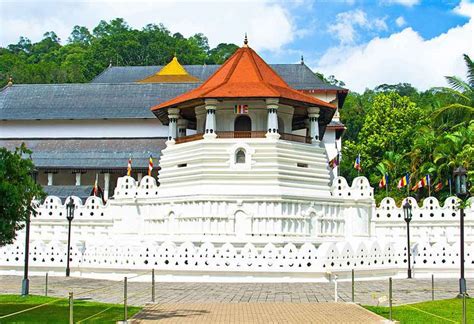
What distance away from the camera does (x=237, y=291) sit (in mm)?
21094

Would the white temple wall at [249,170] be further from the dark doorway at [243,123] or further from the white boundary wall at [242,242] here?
the dark doorway at [243,123]

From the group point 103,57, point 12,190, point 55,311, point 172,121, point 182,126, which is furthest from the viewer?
point 103,57

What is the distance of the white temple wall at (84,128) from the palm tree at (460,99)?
62.4 feet

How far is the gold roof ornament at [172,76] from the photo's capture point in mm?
62500

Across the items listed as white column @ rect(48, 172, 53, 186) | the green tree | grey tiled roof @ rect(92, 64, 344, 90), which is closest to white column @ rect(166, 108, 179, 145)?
white column @ rect(48, 172, 53, 186)

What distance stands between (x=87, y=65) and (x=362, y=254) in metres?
74.7

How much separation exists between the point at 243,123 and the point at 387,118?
83.1 feet

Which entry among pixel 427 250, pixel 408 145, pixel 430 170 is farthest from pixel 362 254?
pixel 408 145

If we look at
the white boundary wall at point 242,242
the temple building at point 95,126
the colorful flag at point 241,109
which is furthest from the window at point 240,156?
the temple building at point 95,126

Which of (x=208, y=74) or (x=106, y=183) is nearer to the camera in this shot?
(x=106, y=183)

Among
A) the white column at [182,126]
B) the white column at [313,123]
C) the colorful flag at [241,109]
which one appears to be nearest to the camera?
the colorful flag at [241,109]

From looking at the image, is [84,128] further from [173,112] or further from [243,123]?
[243,123]

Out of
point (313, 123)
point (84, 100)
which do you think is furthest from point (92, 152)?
point (313, 123)

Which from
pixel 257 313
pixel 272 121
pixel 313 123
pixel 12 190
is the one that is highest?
pixel 313 123
